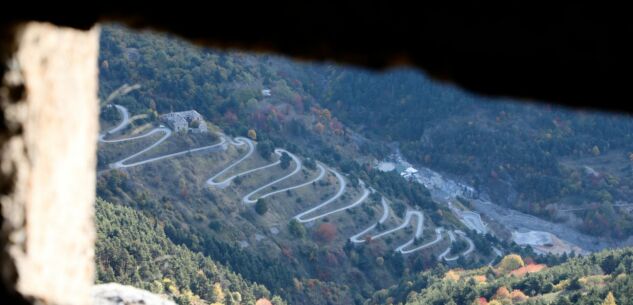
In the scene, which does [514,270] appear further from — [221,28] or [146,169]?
[221,28]

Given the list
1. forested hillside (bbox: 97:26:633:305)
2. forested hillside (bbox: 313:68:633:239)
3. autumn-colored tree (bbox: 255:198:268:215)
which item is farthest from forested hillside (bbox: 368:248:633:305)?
forested hillside (bbox: 313:68:633:239)

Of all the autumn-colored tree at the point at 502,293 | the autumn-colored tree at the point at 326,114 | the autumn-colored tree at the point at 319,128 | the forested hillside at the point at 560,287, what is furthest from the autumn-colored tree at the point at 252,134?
the autumn-colored tree at the point at 502,293

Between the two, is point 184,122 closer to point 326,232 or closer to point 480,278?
point 326,232

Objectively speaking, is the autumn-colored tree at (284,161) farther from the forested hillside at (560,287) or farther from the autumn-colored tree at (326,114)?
the forested hillside at (560,287)

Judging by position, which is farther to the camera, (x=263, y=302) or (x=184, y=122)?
(x=184, y=122)

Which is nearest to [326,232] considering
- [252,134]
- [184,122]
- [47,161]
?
[252,134]

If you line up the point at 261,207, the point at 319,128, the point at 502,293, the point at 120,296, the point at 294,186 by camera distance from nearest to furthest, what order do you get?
the point at 120,296 < the point at 502,293 < the point at 261,207 < the point at 294,186 < the point at 319,128

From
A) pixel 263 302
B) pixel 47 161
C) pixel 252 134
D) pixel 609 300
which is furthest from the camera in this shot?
pixel 252 134
